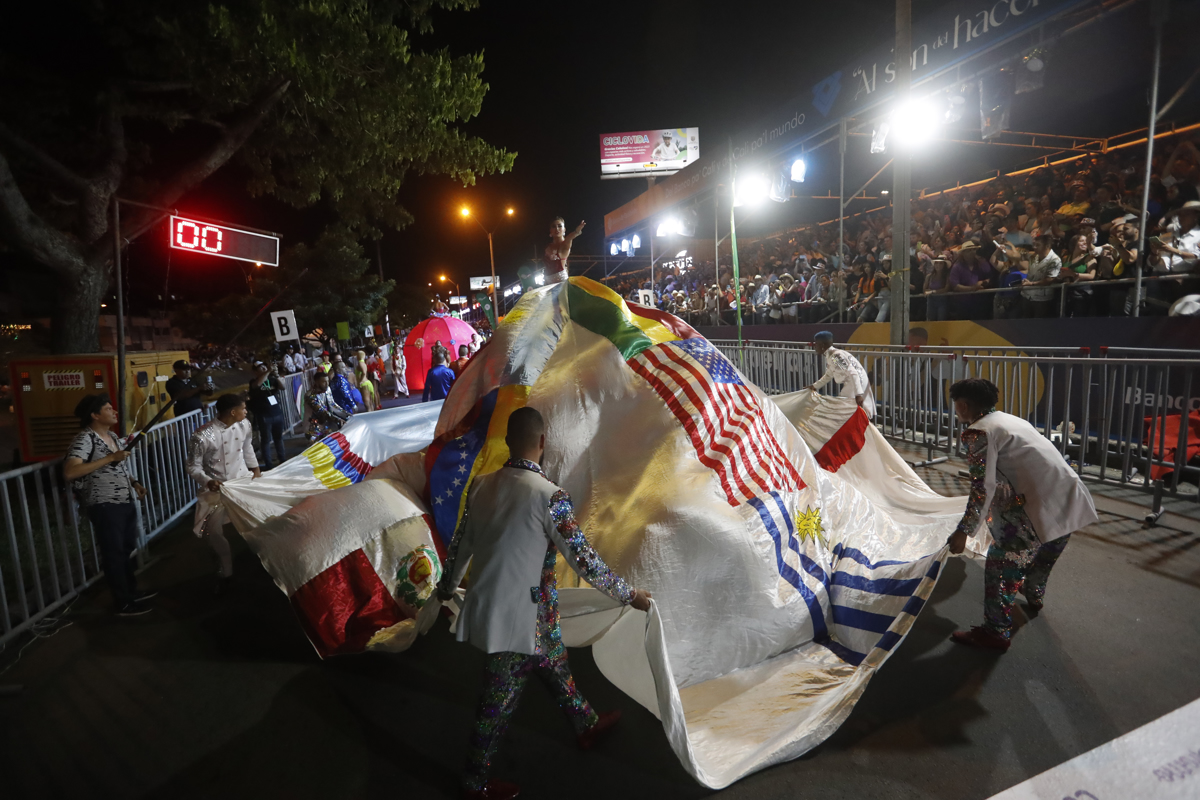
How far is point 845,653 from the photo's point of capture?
11.0ft

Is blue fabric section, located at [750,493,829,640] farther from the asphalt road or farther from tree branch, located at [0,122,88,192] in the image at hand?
tree branch, located at [0,122,88,192]

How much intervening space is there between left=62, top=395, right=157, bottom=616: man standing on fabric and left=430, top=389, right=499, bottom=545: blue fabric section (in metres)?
2.57

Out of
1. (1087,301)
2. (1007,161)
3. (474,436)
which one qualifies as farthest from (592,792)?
(1007,161)

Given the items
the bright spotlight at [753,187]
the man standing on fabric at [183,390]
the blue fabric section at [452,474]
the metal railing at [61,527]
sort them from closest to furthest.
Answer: the blue fabric section at [452,474] → the metal railing at [61,527] → the man standing on fabric at [183,390] → the bright spotlight at [753,187]

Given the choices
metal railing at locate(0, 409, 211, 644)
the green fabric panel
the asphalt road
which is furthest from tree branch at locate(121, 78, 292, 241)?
the green fabric panel

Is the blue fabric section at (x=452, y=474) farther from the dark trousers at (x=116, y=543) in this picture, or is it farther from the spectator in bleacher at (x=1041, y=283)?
the spectator in bleacher at (x=1041, y=283)

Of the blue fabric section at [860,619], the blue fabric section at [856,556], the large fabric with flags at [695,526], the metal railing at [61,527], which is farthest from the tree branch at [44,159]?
the blue fabric section at [860,619]

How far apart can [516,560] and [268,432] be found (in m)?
8.29

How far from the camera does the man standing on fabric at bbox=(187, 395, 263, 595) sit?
4871 mm

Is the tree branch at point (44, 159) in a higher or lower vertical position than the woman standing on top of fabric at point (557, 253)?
higher

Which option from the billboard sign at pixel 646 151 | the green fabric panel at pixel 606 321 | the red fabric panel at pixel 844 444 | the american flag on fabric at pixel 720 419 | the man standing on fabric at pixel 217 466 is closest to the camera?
the american flag on fabric at pixel 720 419

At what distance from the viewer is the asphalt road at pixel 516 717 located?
8.93ft

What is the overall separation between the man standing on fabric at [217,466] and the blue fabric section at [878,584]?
4400 millimetres

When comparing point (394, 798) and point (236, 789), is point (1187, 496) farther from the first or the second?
point (236, 789)
